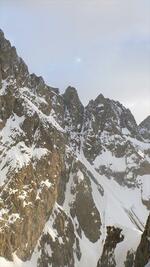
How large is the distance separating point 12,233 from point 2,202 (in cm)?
949

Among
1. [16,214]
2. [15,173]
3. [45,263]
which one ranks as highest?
[15,173]

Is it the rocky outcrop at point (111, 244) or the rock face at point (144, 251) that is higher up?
the rocky outcrop at point (111, 244)

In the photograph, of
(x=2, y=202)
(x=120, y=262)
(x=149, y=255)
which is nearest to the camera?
(x=149, y=255)

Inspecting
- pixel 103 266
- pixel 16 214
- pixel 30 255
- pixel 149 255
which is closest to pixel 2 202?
pixel 16 214

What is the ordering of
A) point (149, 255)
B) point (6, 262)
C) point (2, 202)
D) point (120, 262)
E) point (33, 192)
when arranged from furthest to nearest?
point (33, 192) → point (2, 202) → point (6, 262) → point (120, 262) → point (149, 255)

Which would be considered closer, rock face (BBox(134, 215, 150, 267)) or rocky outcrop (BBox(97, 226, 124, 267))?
rock face (BBox(134, 215, 150, 267))

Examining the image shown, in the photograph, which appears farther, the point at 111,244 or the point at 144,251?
the point at 111,244

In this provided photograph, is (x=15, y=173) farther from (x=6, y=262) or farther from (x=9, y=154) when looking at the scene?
(x=6, y=262)

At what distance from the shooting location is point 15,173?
620 ft

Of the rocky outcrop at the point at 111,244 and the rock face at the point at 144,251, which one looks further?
the rocky outcrop at the point at 111,244

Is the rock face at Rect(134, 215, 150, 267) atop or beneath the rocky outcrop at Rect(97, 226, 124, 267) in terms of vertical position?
beneath

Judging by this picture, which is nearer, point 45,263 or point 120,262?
point 120,262

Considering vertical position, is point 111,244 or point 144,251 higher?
point 111,244

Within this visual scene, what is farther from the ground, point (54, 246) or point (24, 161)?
point (24, 161)
